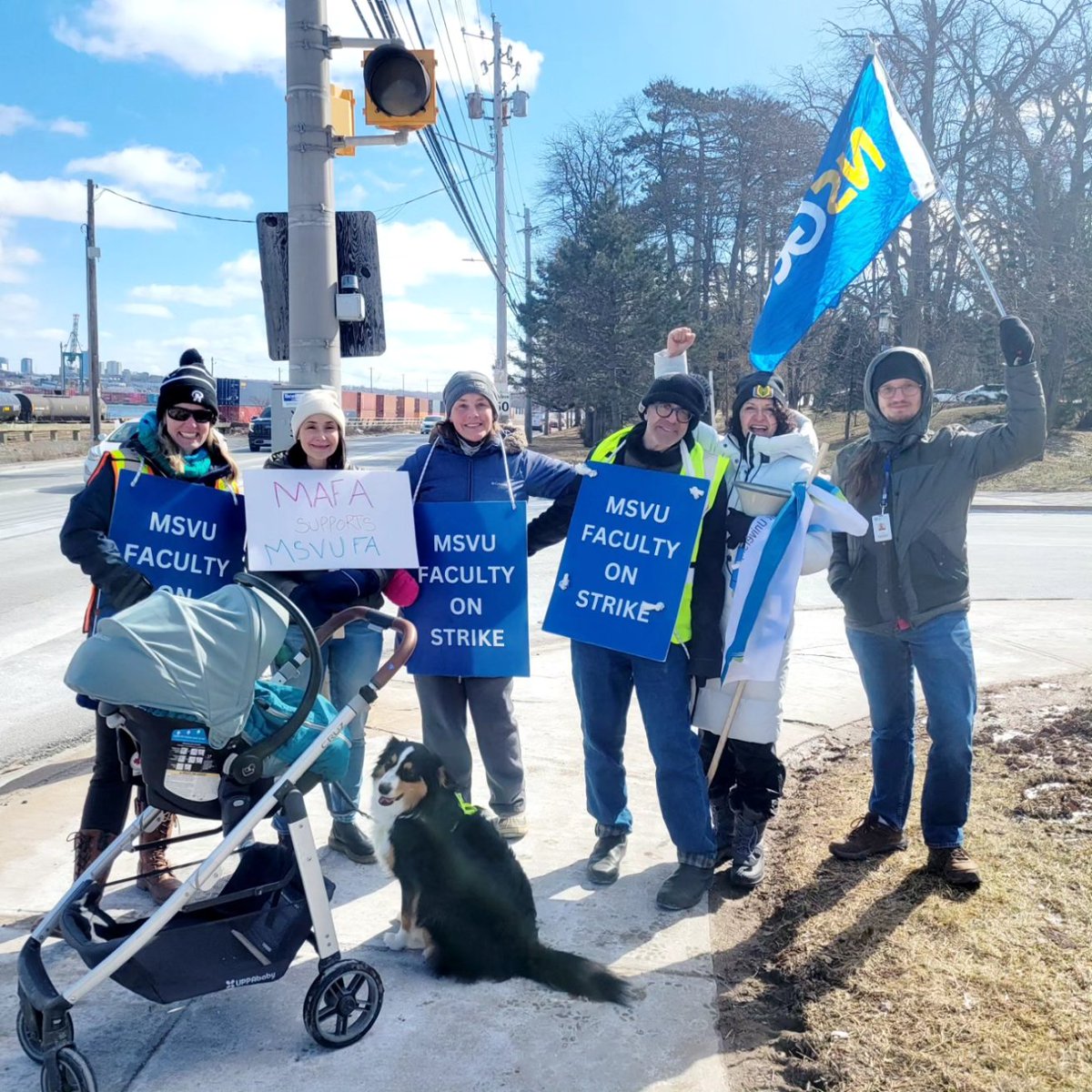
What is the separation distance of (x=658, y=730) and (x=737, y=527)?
2.86 feet

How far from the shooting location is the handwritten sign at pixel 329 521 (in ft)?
12.1

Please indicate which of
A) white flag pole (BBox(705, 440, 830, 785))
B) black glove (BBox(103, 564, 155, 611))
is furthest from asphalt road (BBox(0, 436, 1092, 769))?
white flag pole (BBox(705, 440, 830, 785))

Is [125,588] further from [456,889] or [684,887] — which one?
[684,887]

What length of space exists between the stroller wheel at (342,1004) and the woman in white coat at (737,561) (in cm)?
164

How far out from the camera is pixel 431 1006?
9.83ft

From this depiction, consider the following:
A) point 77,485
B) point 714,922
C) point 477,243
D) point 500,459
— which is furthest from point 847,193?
point 77,485

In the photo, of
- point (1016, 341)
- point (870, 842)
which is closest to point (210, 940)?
point (870, 842)

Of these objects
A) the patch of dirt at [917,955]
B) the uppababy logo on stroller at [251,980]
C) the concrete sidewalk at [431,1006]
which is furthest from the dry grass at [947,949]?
the uppababy logo on stroller at [251,980]

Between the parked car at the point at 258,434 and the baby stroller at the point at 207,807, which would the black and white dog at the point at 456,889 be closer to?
the baby stroller at the point at 207,807

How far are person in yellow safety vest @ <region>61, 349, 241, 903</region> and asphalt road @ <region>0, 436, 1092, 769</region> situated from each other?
228 centimetres

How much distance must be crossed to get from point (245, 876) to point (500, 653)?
1396 mm

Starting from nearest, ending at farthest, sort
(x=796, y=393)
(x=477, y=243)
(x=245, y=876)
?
(x=245, y=876) → (x=477, y=243) → (x=796, y=393)

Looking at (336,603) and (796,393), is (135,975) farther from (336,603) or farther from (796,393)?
(796,393)

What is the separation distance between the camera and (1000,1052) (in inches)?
108
